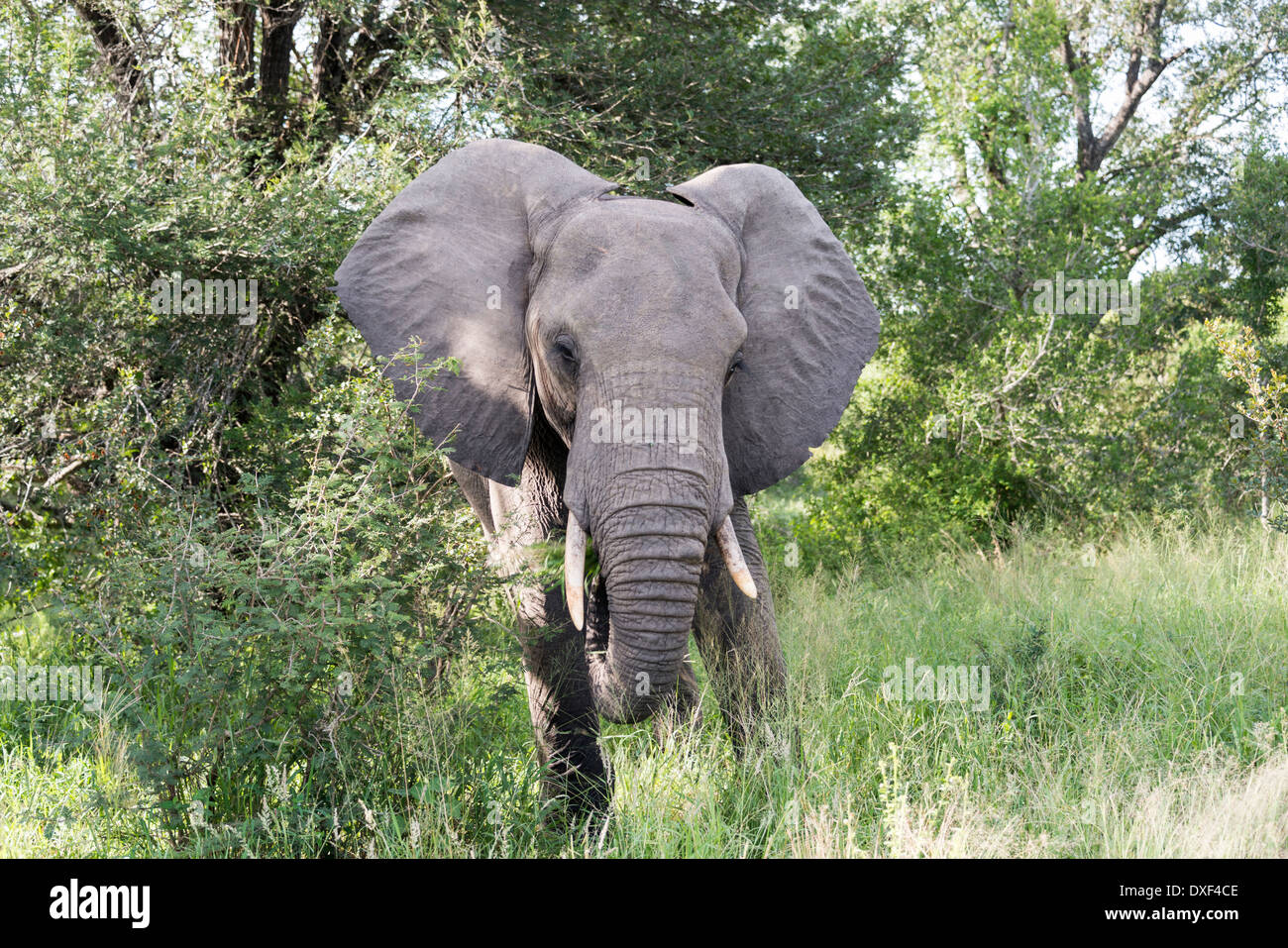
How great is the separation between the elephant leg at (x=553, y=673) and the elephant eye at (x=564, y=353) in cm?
84

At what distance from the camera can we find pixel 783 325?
4.89 meters

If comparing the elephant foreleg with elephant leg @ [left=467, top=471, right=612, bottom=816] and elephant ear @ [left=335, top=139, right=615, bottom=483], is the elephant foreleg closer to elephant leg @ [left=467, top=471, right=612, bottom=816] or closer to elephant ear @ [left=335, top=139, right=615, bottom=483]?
elephant leg @ [left=467, top=471, right=612, bottom=816]

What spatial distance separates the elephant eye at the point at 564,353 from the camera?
13.9 feet

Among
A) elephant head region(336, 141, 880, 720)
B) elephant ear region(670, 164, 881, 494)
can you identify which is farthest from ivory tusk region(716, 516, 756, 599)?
elephant ear region(670, 164, 881, 494)

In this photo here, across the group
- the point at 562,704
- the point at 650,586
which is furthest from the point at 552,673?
the point at 650,586

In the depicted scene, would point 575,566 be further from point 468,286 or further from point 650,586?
point 468,286

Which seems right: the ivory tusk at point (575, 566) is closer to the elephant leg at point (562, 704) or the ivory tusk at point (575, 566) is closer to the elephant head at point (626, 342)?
the elephant head at point (626, 342)

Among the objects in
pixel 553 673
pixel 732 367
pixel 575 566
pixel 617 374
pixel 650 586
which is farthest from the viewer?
pixel 553 673

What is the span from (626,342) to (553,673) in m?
1.62

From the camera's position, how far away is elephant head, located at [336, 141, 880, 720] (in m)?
3.98

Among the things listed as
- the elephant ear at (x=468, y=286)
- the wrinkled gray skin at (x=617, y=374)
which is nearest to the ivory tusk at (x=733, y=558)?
the wrinkled gray skin at (x=617, y=374)

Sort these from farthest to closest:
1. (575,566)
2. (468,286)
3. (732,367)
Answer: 1. (468,286)
2. (732,367)
3. (575,566)
